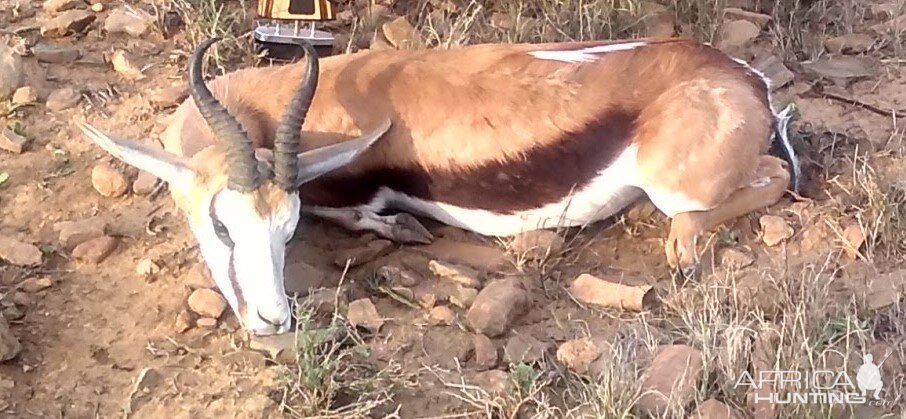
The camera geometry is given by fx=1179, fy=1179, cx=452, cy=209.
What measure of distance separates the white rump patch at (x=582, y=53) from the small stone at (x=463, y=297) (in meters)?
1.03

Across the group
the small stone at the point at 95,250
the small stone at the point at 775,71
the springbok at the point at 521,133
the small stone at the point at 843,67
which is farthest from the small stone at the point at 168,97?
the small stone at the point at 843,67

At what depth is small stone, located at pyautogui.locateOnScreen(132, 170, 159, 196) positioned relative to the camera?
16.8ft

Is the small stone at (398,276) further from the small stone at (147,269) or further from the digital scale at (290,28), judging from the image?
the digital scale at (290,28)

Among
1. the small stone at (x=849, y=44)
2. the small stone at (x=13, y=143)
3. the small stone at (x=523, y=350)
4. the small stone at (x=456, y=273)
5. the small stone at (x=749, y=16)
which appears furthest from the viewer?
the small stone at (x=749, y=16)

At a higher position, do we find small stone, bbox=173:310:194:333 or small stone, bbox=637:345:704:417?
small stone, bbox=637:345:704:417

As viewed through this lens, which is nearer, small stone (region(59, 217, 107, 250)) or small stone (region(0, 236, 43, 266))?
small stone (region(0, 236, 43, 266))

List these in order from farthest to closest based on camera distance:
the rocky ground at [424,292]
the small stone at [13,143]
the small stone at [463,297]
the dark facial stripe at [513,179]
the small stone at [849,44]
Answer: the small stone at [849,44] → the small stone at [13,143] → the dark facial stripe at [513,179] → the small stone at [463,297] → the rocky ground at [424,292]

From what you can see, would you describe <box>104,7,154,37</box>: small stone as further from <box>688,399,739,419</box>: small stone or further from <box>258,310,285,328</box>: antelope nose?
<box>688,399,739,419</box>: small stone

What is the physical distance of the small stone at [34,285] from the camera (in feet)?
14.8

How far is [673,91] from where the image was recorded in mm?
4750

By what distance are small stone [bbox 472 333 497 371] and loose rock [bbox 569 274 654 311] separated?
1.65ft

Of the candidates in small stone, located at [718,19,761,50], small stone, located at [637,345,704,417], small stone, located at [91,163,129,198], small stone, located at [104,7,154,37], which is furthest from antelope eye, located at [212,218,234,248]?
small stone, located at [718,19,761,50]

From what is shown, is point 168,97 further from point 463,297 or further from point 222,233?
point 463,297
